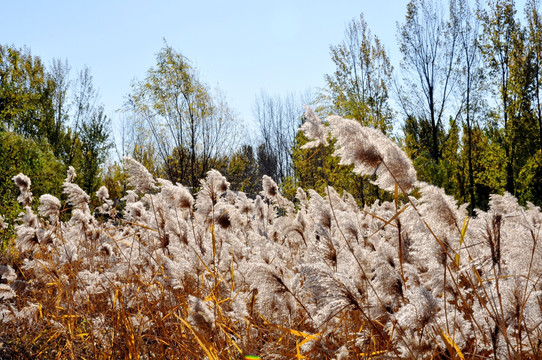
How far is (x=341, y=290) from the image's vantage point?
1.27m

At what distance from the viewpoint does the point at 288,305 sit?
1.92 meters

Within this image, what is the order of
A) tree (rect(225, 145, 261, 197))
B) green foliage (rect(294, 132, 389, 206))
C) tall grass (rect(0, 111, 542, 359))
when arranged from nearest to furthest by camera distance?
1. tall grass (rect(0, 111, 542, 359))
2. green foliage (rect(294, 132, 389, 206))
3. tree (rect(225, 145, 261, 197))

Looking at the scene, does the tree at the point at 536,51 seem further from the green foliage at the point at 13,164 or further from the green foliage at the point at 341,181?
the green foliage at the point at 13,164

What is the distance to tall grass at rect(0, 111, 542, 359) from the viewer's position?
55.9 inches

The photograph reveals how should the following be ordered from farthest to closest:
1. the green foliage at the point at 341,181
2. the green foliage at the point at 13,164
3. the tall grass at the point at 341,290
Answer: the green foliage at the point at 341,181 < the green foliage at the point at 13,164 < the tall grass at the point at 341,290

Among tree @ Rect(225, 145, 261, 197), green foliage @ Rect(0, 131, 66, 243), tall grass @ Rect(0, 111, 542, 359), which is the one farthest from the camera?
tree @ Rect(225, 145, 261, 197)

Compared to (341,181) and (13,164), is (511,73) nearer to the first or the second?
(341,181)

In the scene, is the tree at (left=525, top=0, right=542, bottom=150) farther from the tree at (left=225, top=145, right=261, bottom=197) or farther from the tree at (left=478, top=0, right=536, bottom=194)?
the tree at (left=225, top=145, right=261, bottom=197)

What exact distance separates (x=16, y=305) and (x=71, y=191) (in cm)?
117

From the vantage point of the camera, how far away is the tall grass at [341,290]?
4.66 ft

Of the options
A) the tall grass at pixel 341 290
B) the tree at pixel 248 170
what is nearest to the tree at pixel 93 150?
the tree at pixel 248 170

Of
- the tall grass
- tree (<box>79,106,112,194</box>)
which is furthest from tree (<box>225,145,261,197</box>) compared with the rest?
the tall grass

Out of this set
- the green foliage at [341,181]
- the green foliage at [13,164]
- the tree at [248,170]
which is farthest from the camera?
the tree at [248,170]

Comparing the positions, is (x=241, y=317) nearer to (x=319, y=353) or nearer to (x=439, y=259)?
(x=319, y=353)
